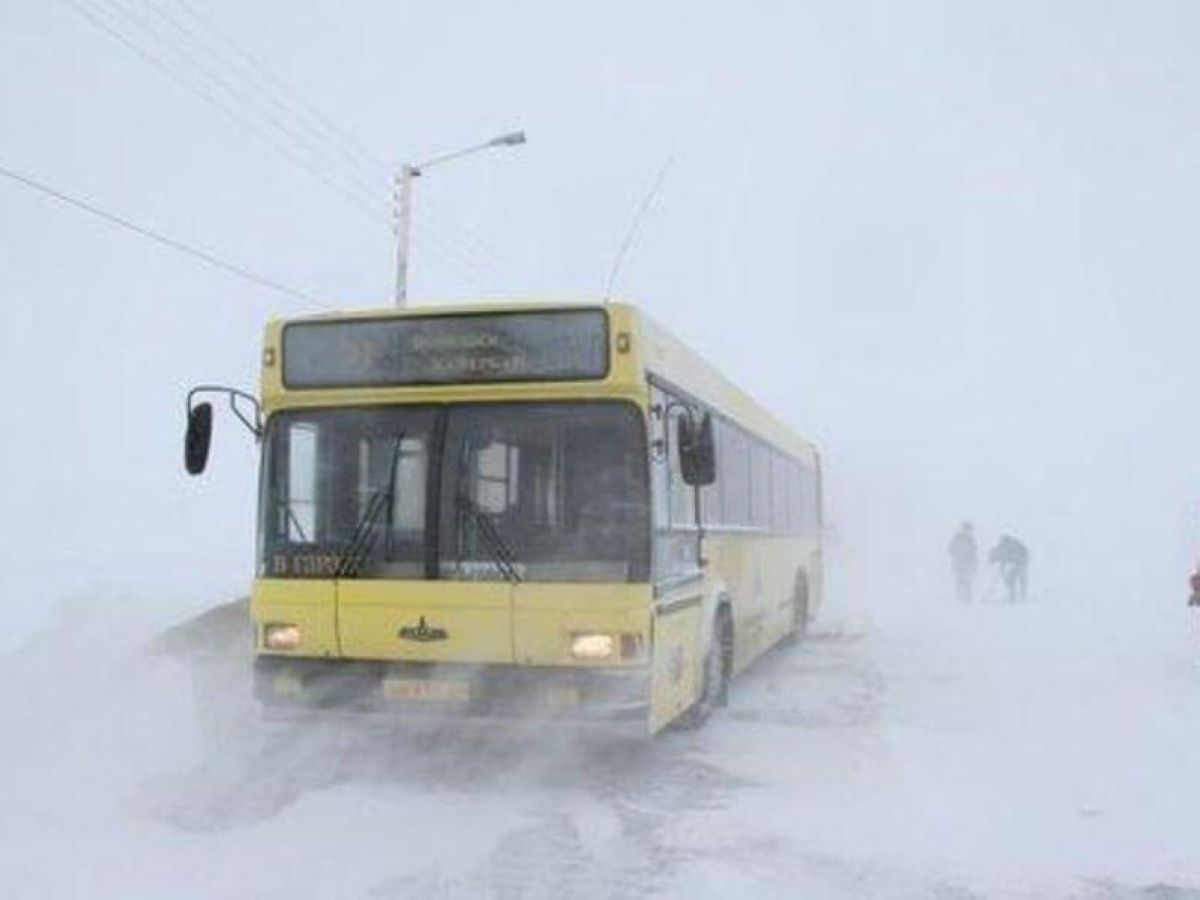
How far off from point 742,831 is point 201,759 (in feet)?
13.6

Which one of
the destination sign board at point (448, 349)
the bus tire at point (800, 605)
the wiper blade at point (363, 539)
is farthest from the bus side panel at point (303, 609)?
the bus tire at point (800, 605)

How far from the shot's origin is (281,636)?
10570 mm

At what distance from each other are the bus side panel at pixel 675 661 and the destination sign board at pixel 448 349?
1.79 metres

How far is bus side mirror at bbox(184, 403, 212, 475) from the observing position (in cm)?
1070

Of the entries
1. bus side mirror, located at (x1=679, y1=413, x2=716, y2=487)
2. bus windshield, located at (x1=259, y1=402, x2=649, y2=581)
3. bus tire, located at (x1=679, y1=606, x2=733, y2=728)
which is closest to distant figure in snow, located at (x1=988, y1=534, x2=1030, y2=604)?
bus tire, located at (x1=679, y1=606, x2=733, y2=728)

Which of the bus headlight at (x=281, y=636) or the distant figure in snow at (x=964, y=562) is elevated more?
the distant figure in snow at (x=964, y=562)

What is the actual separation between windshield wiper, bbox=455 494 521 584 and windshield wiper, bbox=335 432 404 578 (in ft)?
1.58

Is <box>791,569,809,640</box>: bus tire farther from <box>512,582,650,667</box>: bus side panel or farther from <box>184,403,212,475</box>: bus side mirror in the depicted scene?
<box>184,403,212,475</box>: bus side mirror

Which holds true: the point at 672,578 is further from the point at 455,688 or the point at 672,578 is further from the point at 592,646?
the point at 455,688

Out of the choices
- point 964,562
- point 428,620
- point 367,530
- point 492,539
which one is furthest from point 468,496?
point 964,562

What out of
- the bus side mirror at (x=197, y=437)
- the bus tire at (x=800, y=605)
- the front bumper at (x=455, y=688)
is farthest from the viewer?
the bus tire at (x=800, y=605)

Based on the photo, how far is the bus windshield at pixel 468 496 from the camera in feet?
33.7

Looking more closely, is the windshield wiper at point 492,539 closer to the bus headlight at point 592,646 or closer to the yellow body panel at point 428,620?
the yellow body panel at point 428,620

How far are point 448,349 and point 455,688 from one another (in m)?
2.27
